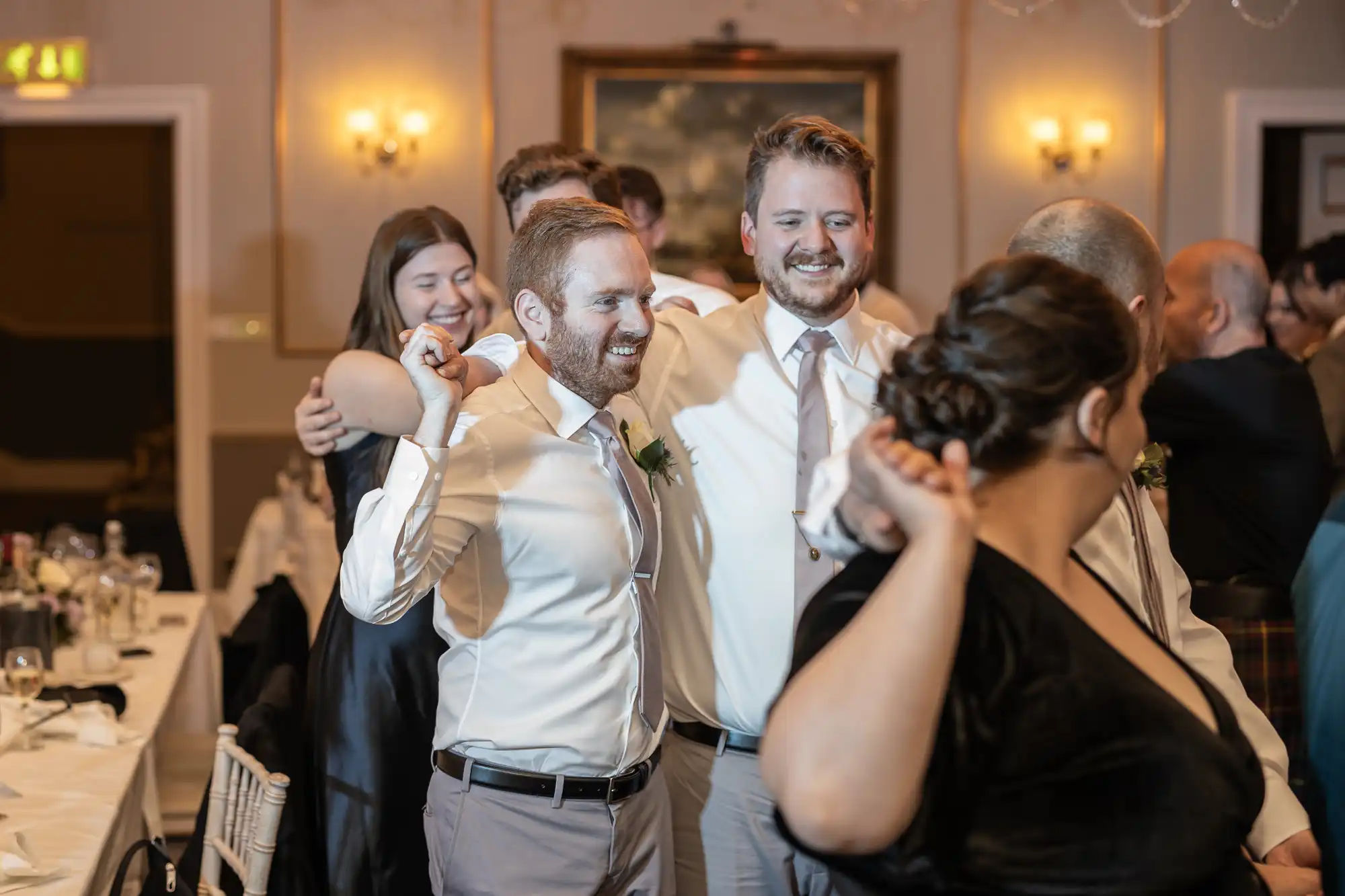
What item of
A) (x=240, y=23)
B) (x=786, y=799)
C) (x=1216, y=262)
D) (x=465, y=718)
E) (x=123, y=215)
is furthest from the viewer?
(x=123, y=215)

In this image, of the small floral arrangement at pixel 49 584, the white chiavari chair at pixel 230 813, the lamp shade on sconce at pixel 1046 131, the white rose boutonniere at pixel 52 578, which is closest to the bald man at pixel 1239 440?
the white chiavari chair at pixel 230 813

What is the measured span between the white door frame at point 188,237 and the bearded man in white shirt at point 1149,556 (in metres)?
6.66

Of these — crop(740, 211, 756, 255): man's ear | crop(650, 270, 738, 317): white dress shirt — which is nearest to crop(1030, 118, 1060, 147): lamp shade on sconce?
crop(650, 270, 738, 317): white dress shirt

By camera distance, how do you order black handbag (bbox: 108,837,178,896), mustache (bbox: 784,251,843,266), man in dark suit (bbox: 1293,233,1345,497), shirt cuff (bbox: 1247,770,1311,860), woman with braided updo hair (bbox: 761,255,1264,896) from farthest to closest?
man in dark suit (bbox: 1293,233,1345,497) < mustache (bbox: 784,251,843,266) < black handbag (bbox: 108,837,178,896) < shirt cuff (bbox: 1247,770,1311,860) < woman with braided updo hair (bbox: 761,255,1264,896)

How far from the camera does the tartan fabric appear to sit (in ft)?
11.5

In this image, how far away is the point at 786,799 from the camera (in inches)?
50.9

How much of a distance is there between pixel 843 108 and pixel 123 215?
4.25 metres

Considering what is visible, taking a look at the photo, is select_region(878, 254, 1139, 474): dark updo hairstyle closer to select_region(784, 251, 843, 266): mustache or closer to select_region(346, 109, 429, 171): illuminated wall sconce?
select_region(784, 251, 843, 266): mustache

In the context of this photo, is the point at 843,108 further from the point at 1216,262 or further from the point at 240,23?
the point at 1216,262

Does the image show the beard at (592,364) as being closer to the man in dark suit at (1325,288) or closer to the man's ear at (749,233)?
the man's ear at (749,233)

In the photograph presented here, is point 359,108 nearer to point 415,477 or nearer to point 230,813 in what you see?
point 230,813

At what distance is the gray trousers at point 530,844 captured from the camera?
2188 mm

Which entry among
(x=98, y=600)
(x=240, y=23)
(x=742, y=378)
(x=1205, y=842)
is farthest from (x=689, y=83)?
(x=1205, y=842)

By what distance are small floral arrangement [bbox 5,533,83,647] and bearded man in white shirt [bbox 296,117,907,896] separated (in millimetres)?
2363
